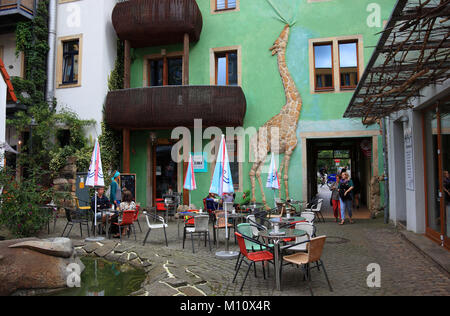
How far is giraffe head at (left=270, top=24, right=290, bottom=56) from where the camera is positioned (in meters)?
13.9

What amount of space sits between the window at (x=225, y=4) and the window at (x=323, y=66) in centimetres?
399

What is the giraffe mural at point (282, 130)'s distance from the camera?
13.6 metres

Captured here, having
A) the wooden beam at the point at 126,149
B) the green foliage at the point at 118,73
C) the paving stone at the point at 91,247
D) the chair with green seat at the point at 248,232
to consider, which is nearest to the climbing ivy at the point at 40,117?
the wooden beam at the point at 126,149

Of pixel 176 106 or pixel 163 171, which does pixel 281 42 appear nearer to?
pixel 176 106

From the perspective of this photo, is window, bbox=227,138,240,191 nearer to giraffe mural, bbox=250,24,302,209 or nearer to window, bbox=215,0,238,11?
giraffe mural, bbox=250,24,302,209

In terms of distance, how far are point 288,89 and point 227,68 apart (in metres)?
2.85

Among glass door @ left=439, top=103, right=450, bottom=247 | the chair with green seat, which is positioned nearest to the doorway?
the chair with green seat

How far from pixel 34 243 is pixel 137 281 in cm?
175

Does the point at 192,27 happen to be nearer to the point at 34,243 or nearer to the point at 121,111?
the point at 121,111

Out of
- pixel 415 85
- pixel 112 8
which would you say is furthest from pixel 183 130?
pixel 415 85

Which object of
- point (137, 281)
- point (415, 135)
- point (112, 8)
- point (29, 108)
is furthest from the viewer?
point (112, 8)

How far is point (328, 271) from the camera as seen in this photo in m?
5.92

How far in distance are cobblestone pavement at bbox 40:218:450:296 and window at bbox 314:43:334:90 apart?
7.06 m

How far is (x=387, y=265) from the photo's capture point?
6.21 meters
